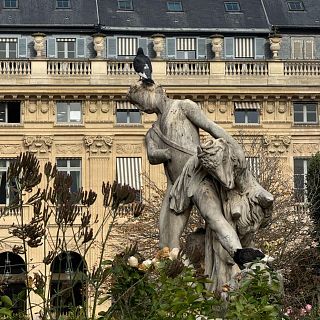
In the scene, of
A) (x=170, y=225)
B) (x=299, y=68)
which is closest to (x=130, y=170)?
(x=299, y=68)

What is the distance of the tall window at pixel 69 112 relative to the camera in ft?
188

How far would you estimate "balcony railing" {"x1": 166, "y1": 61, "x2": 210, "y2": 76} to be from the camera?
188 ft

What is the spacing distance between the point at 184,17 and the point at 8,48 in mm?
7429

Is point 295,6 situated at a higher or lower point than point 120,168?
higher

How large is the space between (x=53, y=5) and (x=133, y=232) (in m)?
17.1

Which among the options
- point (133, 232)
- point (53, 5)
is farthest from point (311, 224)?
point (53, 5)

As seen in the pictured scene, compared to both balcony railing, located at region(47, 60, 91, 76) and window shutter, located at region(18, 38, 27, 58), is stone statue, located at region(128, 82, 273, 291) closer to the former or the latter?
balcony railing, located at region(47, 60, 91, 76)

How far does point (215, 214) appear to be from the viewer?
1339 centimetres

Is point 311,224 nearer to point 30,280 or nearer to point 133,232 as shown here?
point 133,232

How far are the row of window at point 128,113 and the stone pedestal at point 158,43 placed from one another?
2.49m

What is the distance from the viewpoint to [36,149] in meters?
56.4

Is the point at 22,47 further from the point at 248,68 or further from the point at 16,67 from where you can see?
the point at 248,68

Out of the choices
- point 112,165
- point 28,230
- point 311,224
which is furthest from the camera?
point 112,165

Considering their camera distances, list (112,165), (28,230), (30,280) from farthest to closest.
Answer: (112,165) → (30,280) → (28,230)
